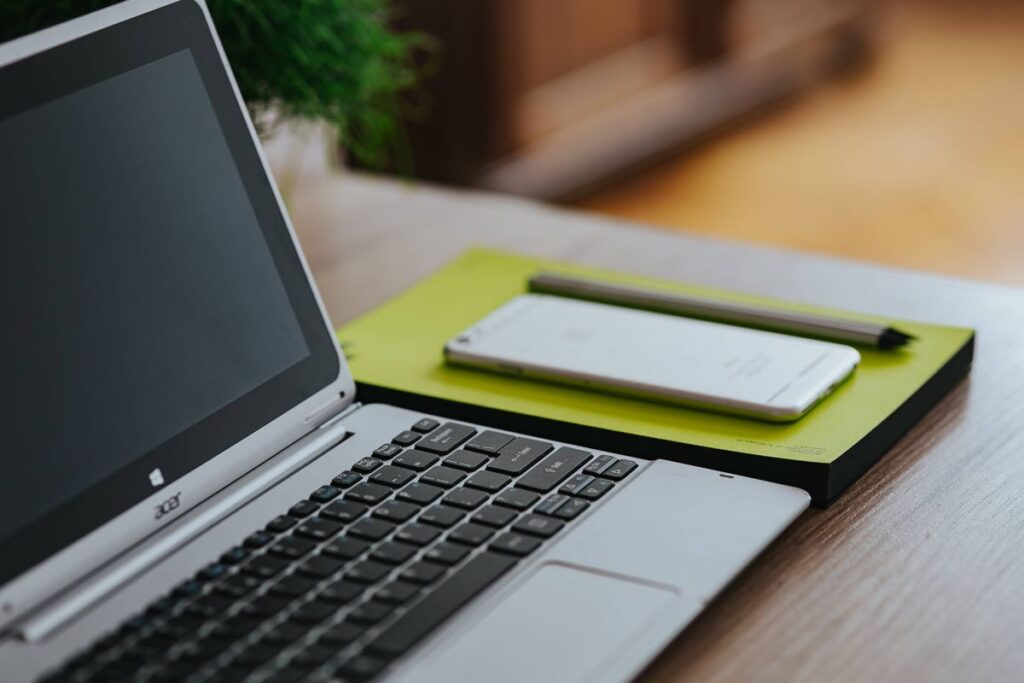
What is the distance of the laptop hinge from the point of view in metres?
0.62

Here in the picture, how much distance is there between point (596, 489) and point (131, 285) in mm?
259

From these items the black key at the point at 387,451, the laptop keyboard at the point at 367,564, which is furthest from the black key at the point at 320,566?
the black key at the point at 387,451

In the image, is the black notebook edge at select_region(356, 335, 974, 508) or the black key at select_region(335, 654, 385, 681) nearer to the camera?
the black key at select_region(335, 654, 385, 681)

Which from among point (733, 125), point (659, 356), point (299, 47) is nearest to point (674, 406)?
point (659, 356)

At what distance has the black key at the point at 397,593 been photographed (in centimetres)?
60

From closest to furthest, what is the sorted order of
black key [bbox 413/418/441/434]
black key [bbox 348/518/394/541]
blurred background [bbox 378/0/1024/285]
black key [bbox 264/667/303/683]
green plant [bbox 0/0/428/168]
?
black key [bbox 264/667/303/683], black key [bbox 348/518/394/541], black key [bbox 413/418/441/434], green plant [bbox 0/0/428/168], blurred background [bbox 378/0/1024/285]

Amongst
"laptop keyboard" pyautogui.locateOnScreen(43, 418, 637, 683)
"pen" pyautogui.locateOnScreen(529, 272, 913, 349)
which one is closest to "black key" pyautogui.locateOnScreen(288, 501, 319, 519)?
"laptop keyboard" pyautogui.locateOnScreen(43, 418, 637, 683)

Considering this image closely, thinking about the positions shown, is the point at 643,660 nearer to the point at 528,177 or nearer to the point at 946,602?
the point at 946,602

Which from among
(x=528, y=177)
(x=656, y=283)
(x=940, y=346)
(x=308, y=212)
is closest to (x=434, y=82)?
(x=528, y=177)

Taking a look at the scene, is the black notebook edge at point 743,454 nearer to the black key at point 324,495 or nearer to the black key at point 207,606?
the black key at point 324,495

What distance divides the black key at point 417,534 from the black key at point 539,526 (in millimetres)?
40

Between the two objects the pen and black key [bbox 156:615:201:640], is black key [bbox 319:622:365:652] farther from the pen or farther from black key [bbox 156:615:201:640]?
the pen

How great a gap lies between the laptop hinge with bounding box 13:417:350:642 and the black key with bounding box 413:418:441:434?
0.04 metres

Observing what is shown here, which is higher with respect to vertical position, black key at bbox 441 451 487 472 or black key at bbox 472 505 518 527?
black key at bbox 441 451 487 472
